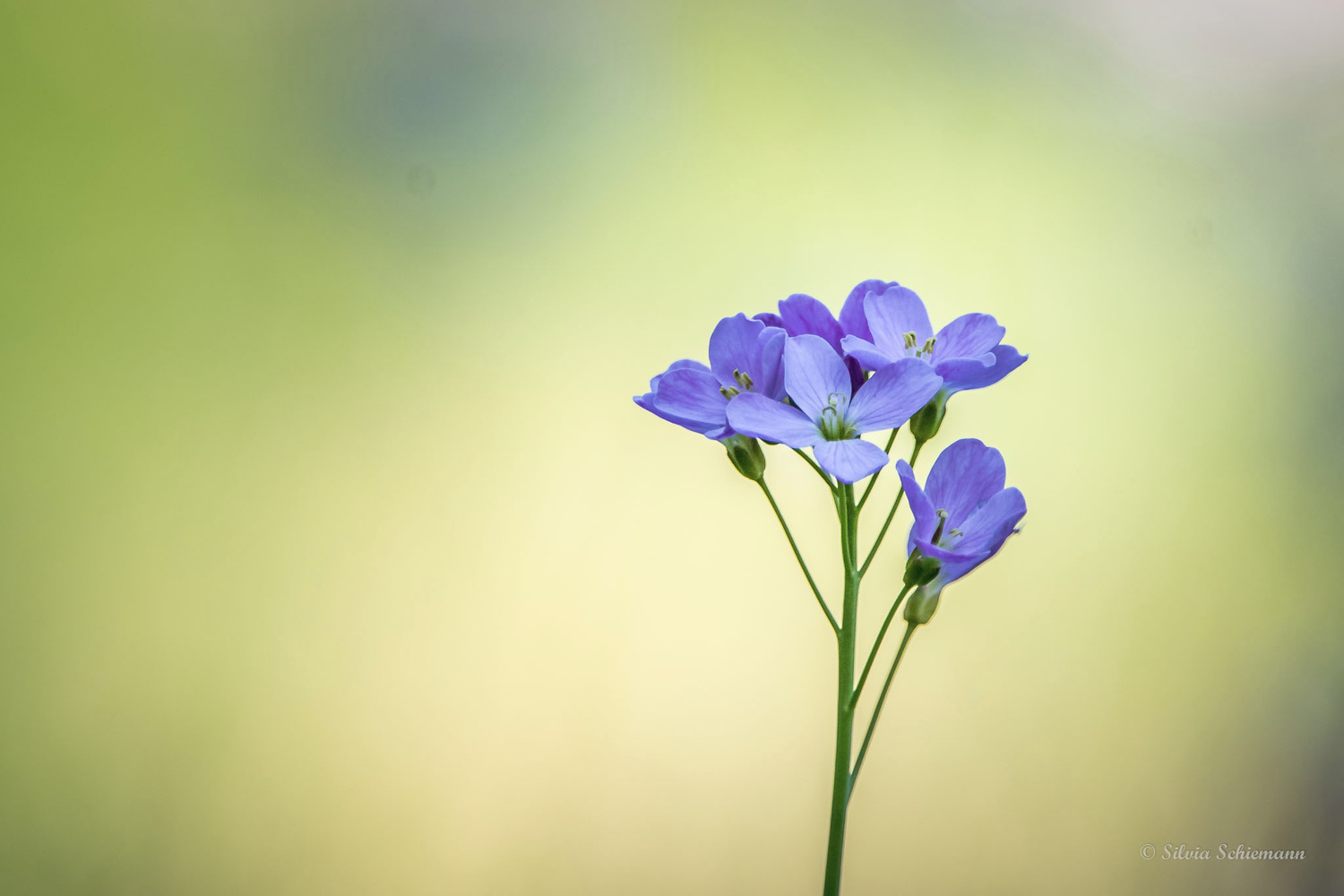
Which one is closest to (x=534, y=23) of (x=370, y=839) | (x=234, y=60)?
(x=234, y=60)

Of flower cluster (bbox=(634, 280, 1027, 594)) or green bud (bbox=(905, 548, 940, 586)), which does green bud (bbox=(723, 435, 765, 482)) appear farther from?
green bud (bbox=(905, 548, 940, 586))

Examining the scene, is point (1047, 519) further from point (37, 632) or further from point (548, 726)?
point (37, 632)

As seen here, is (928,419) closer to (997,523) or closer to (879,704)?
(997,523)

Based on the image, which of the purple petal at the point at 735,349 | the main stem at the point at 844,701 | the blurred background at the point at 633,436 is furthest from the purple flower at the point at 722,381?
the blurred background at the point at 633,436

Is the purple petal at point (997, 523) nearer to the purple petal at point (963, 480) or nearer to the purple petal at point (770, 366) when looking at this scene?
the purple petal at point (963, 480)

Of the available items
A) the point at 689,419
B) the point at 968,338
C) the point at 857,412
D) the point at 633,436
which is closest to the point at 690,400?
the point at 689,419

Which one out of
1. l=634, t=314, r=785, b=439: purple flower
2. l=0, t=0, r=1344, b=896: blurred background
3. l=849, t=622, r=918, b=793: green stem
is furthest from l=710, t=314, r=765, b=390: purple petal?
l=0, t=0, r=1344, b=896: blurred background
